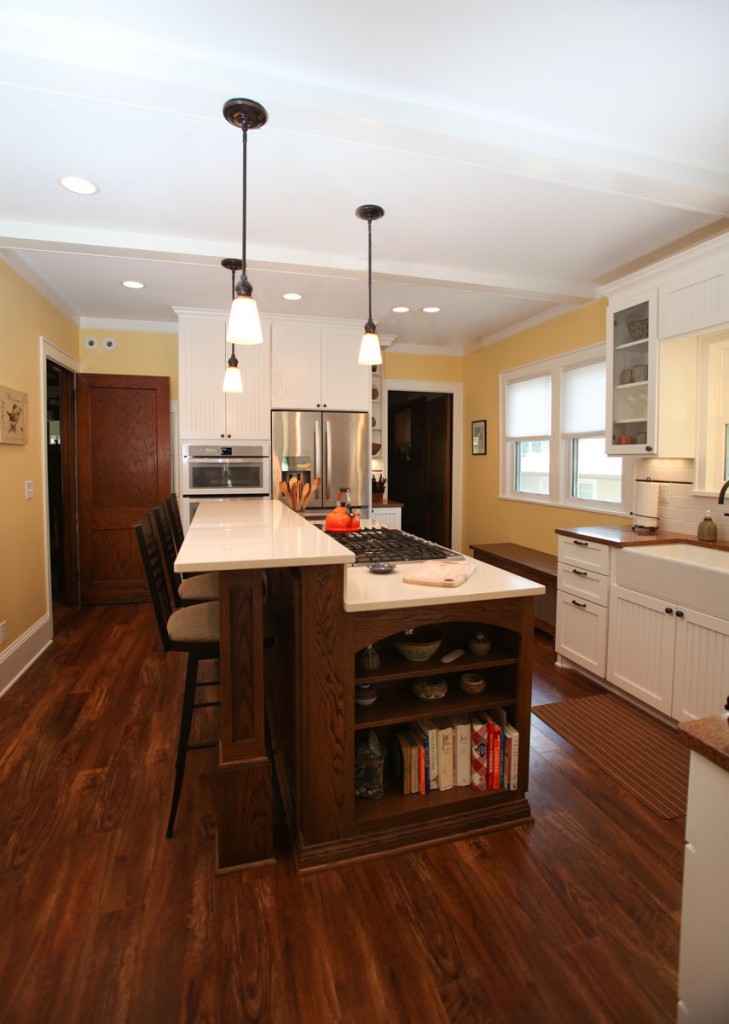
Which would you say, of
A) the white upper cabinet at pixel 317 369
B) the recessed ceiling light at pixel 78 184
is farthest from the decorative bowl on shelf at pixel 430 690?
the white upper cabinet at pixel 317 369

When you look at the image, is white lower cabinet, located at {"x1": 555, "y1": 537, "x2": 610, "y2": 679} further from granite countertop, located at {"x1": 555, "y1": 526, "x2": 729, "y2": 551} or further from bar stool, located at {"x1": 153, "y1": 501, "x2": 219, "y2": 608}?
bar stool, located at {"x1": 153, "y1": 501, "x2": 219, "y2": 608}

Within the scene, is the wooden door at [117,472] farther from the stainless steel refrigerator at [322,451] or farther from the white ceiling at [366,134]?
the white ceiling at [366,134]

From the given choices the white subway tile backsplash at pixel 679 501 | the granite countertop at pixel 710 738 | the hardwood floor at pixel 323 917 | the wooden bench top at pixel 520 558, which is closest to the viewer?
the granite countertop at pixel 710 738

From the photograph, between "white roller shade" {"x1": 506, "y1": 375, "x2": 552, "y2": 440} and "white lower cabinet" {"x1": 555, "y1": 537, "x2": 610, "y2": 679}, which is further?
"white roller shade" {"x1": 506, "y1": 375, "x2": 552, "y2": 440}

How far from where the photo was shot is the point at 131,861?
1785 mm

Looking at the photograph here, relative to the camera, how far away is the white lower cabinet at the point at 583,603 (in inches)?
123

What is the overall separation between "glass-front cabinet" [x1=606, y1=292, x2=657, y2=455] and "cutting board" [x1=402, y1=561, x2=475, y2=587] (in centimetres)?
181

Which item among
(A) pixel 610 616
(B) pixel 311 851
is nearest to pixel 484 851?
(B) pixel 311 851

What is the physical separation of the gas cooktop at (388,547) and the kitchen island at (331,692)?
1.13 feet

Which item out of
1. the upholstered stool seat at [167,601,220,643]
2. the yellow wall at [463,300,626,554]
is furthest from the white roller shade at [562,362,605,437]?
the upholstered stool seat at [167,601,220,643]

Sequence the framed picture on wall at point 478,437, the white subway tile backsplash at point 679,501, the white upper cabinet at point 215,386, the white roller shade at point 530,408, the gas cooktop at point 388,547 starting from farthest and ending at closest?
1. the framed picture on wall at point 478,437
2. the white roller shade at point 530,408
3. the white upper cabinet at point 215,386
4. the white subway tile backsplash at point 679,501
5. the gas cooktop at point 388,547

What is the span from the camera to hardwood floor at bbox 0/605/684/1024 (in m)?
1.33

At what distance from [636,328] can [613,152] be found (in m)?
1.24

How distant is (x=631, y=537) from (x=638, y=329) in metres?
1.29
